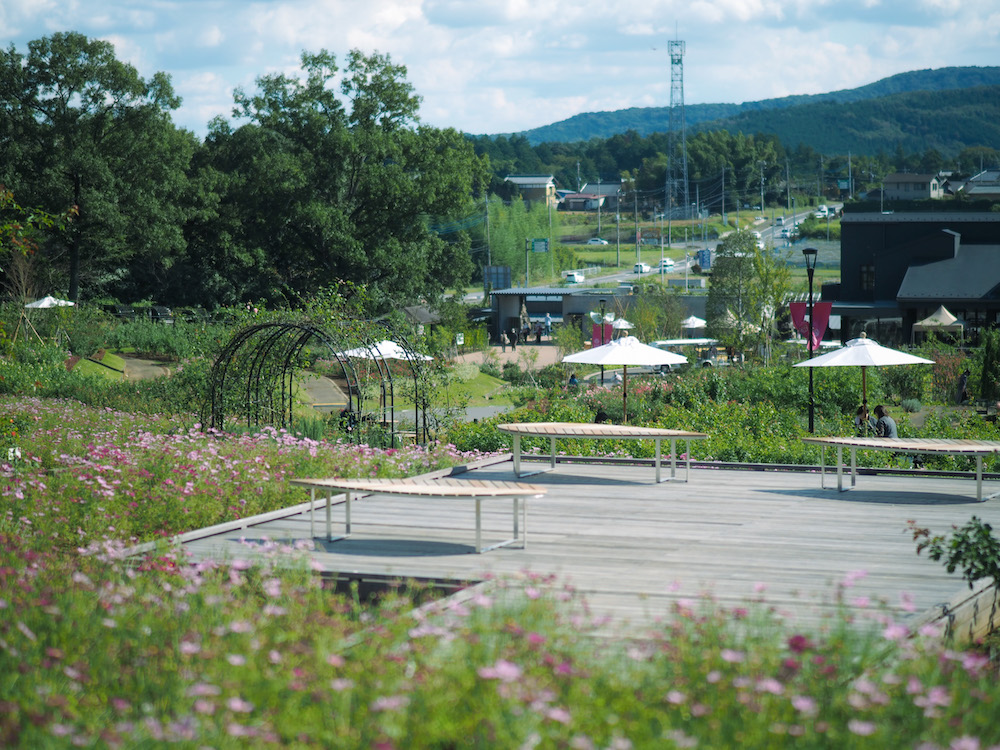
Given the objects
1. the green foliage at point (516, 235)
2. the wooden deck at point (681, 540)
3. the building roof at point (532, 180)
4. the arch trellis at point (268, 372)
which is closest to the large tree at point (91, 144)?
the arch trellis at point (268, 372)

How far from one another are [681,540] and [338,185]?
37.9 m

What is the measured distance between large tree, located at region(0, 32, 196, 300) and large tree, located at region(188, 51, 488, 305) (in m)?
3.02

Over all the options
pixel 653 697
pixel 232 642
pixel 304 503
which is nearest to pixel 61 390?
pixel 304 503

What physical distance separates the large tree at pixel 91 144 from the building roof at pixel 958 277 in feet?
98.5

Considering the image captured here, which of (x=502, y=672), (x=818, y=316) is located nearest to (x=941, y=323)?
(x=818, y=316)

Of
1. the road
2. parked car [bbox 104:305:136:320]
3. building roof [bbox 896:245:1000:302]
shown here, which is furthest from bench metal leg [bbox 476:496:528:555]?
the road

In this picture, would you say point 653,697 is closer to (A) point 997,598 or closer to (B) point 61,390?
(A) point 997,598

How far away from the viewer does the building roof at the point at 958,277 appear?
41.4 meters

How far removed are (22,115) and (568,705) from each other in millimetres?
40381

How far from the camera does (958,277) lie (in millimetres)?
42469

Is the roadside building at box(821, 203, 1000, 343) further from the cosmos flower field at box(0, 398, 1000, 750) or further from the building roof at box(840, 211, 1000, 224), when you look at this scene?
the cosmos flower field at box(0, 398, 1000, 750)

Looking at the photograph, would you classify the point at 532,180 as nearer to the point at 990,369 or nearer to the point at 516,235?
the point at 516,235

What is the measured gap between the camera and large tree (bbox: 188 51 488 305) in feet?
140

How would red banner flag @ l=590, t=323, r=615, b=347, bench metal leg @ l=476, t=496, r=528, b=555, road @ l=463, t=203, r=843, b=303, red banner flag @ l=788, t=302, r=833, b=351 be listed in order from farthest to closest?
1. road @ l=463, t=203, r=843, b=303
2. red banner flag @ l=590, t=323, r=615, b=347
3. red banner flag @ l=788, t=302, r=833, b=351
4. bench metal leg @ l=476, t=496, r=528, b=555
